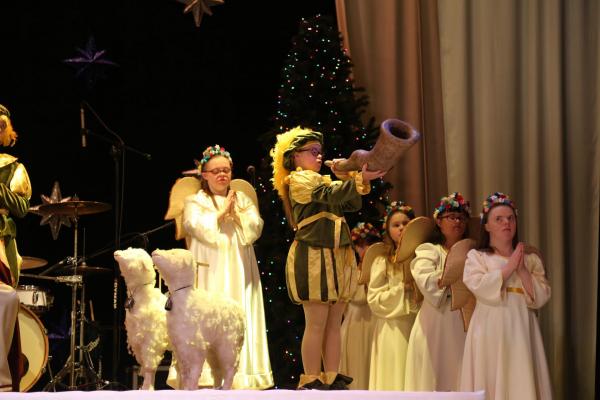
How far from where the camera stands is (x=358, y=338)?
6.73 meters

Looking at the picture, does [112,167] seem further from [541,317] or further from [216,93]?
[541,317]

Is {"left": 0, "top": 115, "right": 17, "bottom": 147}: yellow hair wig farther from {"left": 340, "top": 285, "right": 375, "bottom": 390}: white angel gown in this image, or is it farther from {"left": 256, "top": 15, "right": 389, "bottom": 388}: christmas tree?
{"left": 340, "top": 285, "right": 375, "bottom": 390}: white angel gown

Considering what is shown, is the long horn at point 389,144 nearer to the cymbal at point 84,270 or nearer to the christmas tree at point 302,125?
the christmas tree at point 302,125

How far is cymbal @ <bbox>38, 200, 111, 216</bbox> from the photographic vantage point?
7164 millimetres

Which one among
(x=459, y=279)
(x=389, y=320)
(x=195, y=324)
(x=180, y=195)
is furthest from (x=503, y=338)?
(x=180, y=195)

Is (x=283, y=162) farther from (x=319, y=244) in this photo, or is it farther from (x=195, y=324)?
(x=195, y=324)

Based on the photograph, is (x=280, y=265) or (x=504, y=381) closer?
(x=504, y=381)

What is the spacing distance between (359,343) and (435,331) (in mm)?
878

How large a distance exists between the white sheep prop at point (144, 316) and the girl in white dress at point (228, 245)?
0.81m

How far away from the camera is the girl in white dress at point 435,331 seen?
590 cm

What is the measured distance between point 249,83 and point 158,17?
39.4 inches

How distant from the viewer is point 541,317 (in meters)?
7.17

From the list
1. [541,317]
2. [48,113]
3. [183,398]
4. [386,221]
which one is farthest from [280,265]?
[183,398]

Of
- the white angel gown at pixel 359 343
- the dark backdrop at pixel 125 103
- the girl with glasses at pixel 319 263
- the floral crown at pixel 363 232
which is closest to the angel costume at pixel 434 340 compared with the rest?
the girl with glasses at pixel 319 263
